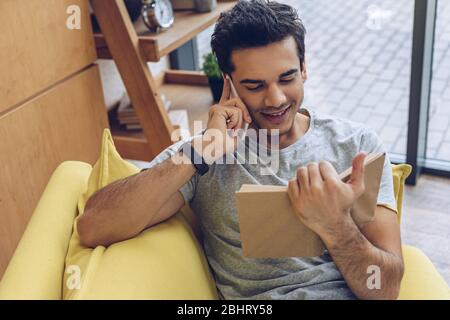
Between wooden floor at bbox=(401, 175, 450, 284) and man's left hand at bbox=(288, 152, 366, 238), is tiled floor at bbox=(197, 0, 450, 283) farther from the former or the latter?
man's left hand at bbox=(288, 152, 366, 238)

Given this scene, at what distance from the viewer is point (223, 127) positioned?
139cm

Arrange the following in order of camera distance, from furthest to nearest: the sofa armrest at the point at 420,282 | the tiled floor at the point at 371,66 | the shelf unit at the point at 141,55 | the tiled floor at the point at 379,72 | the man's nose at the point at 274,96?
the tiled floor at the point at 371,66 < the tiled floor at the point at 379,72 < the shelf unit at the point at 141,55 < the man's nose at the point at 274,96 < the sofa armrest at the point at 420,282

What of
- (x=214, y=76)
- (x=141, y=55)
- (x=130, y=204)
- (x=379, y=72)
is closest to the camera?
(x=130, y=204)

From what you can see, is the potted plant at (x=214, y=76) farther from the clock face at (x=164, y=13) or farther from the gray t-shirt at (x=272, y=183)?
the gray t-shirt at (x=272, y=183)

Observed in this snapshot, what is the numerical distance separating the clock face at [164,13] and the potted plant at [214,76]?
40 centimetres

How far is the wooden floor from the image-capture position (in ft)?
7.50

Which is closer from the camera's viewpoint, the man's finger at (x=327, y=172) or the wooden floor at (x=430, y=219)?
the man's finger at (x=327, y=172)

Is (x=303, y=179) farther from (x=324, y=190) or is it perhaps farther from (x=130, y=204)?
(x=130, y=204)

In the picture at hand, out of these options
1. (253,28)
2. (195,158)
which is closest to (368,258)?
(195,158)

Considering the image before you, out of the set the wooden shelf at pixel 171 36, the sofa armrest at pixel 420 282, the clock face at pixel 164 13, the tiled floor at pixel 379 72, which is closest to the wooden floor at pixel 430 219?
the tiled floor at pixel 379 72

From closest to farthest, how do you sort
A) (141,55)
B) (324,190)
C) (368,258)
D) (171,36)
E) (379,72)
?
(324,190) < (368,258) < (141,55) < (171,36) < (379,72)

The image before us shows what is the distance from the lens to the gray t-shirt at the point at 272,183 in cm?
134

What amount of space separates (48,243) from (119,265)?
0.17 meters
